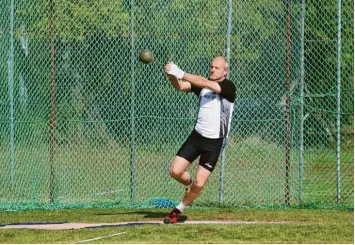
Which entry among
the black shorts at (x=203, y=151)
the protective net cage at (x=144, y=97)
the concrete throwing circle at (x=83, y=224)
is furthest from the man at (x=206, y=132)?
the protective net cage at (x=144, y=97)

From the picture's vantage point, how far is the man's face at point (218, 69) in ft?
42.5

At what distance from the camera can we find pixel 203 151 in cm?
1307

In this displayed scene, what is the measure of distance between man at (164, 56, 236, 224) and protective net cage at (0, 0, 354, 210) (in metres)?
3.01

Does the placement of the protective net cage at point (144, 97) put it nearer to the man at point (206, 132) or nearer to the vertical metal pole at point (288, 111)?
the vertical metal pole at point (288, 111)

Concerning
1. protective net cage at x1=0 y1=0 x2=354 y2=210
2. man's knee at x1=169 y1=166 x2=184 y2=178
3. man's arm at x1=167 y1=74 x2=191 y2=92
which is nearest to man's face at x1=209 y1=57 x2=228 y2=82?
man's arm at x1=167 y1=74 x2=191 y2=92

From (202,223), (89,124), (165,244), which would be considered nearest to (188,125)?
(89,124)

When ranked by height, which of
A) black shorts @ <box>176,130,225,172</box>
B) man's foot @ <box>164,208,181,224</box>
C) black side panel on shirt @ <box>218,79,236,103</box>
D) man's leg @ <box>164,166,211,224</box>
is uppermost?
black side panel on shirt @ <box>218,79,236,103</box>

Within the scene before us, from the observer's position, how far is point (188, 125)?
16.6 metres

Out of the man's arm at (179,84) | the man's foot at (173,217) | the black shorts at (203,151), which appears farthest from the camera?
the black shorts at (203,151)

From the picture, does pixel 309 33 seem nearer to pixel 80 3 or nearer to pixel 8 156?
pixel 80 3

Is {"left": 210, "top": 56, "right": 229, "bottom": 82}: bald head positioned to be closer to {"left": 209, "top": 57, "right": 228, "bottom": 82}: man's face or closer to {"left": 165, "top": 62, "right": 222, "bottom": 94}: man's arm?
{"left": 209, "top": 57, "right": 228, "bottom": 82}: man's face

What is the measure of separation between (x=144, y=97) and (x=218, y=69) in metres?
3.65

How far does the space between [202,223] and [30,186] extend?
4.29m

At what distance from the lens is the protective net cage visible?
1625 cm
